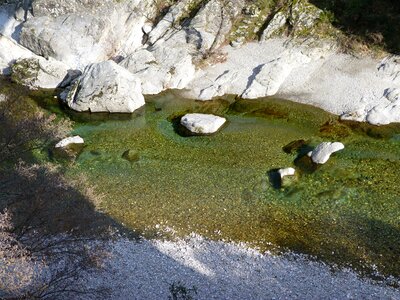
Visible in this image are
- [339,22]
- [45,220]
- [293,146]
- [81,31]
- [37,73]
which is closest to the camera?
[45,220]

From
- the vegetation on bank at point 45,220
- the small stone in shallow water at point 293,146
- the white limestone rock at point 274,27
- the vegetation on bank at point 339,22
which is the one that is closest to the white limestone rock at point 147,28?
the vegetation on bank at point 339,22

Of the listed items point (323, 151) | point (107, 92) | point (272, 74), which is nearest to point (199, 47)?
point (272, 74)

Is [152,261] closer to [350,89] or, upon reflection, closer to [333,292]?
[333,292]

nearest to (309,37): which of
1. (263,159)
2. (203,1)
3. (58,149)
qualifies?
(203,1)

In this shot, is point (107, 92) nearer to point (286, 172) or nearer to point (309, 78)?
point (286, 172)

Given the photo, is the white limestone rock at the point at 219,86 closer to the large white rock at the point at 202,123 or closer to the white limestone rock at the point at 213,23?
the white limestone rock at the point at 213,23
